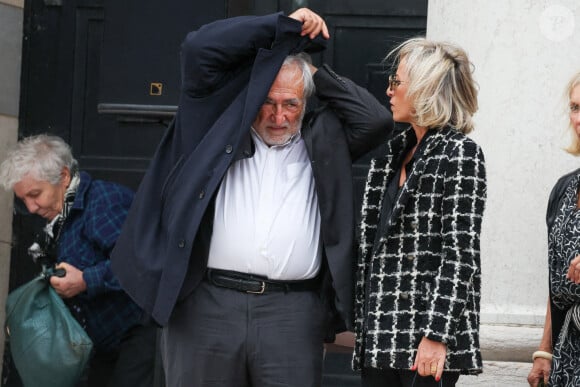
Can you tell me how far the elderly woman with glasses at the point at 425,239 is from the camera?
14.6 feet

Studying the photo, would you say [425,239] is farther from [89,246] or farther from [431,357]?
[89,246]

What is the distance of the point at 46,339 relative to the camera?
6.03 meters

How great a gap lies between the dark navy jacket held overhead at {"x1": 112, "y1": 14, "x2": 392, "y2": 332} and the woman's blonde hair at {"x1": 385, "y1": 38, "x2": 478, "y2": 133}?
1.05ft

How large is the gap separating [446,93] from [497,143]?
3.08 ft

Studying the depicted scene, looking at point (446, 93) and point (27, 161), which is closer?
point (446, 93)

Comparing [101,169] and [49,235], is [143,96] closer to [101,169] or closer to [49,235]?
[49,235]

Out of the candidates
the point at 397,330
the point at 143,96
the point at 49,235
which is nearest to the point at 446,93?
the point at 397,330

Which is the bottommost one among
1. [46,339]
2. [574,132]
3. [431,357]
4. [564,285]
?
[46,339]

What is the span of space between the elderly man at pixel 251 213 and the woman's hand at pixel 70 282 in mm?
1044

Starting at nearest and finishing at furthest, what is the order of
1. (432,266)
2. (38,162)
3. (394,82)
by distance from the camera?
(432,266) → (394,82) → (38,162)

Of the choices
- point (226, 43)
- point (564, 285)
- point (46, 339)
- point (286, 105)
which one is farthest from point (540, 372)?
point (46, 339)

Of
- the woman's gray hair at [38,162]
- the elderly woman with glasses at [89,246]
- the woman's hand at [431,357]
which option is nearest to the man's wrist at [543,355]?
the woman's hand at [431,357]

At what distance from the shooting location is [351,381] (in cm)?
669

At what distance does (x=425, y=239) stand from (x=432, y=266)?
9 cm
